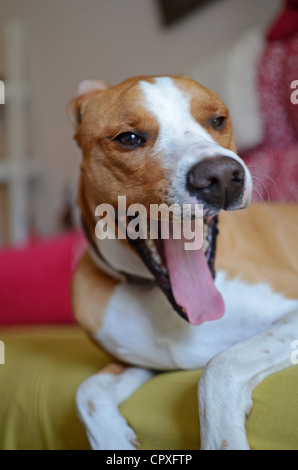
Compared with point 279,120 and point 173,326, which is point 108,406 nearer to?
point 173,326

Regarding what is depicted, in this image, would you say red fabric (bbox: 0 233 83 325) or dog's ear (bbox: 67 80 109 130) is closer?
dog's ear (bbox: 67 80 109 130)

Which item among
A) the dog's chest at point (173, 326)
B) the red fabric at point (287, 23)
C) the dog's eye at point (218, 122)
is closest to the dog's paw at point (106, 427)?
the dog's chest at point (173, 326)

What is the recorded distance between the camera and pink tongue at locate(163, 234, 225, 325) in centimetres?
105

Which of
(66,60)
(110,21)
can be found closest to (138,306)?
(110,21)

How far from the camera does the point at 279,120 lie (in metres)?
2.03

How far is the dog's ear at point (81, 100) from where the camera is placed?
125cm

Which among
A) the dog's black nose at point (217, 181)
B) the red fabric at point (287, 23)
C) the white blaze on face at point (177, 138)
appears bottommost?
the dog's black nose at point (217, 181)

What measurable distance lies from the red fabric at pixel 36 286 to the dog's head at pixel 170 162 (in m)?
1.15

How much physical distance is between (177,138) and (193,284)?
11.4 inches

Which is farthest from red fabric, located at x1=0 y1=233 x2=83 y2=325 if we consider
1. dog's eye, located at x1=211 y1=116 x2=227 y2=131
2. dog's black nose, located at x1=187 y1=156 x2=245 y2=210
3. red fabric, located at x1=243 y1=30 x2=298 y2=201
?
dog's black nose, located at x1=187 y1=156 x2=245 y2=210

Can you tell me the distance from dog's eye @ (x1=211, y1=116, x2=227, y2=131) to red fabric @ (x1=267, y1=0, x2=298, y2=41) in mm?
1134

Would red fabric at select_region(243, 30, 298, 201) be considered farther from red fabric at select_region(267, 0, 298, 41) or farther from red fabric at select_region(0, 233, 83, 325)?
red fabric at select_region(0, 233, 83, 325)

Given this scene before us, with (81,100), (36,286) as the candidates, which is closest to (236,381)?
(81,100)

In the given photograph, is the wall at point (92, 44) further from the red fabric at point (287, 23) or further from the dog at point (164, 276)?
the dog at point (164, 276)
